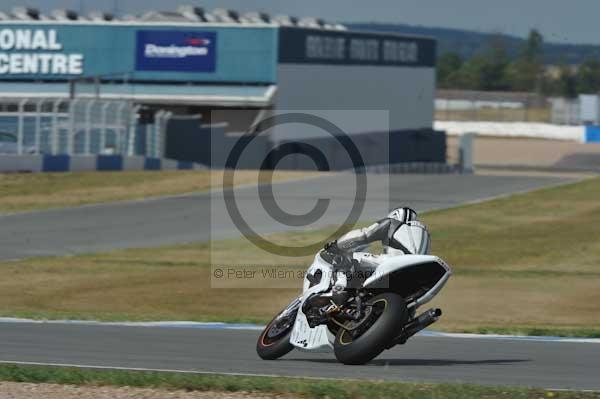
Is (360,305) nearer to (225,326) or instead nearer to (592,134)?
(225,326)

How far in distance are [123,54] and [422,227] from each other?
54779mm

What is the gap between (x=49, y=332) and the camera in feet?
37.7

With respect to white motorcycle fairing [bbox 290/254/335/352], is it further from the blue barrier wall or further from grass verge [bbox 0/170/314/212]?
the blue barrier wall

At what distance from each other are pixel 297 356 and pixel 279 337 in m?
0.65

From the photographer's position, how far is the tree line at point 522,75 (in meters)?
129

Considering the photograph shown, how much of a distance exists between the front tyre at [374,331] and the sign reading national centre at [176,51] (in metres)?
52.6

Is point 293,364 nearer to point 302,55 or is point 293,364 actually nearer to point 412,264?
point 412,264

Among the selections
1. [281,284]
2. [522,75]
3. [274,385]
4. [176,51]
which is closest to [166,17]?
[176,51]

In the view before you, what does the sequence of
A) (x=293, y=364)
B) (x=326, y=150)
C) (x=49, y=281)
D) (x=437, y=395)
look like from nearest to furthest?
(x=437, y=395) → (x=293, y=364) → (x=49, y=281) → (x=326, y=150)

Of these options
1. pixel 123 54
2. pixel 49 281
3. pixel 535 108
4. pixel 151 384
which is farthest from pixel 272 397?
pixel 535 108

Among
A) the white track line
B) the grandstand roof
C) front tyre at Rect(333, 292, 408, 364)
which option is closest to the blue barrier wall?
the grandstand roof

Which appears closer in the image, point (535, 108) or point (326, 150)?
point (326, 150)

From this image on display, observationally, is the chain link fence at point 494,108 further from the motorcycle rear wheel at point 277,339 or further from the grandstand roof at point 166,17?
the motorcycle rear wheel at point 277,339

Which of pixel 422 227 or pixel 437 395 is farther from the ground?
pixel 422 227
